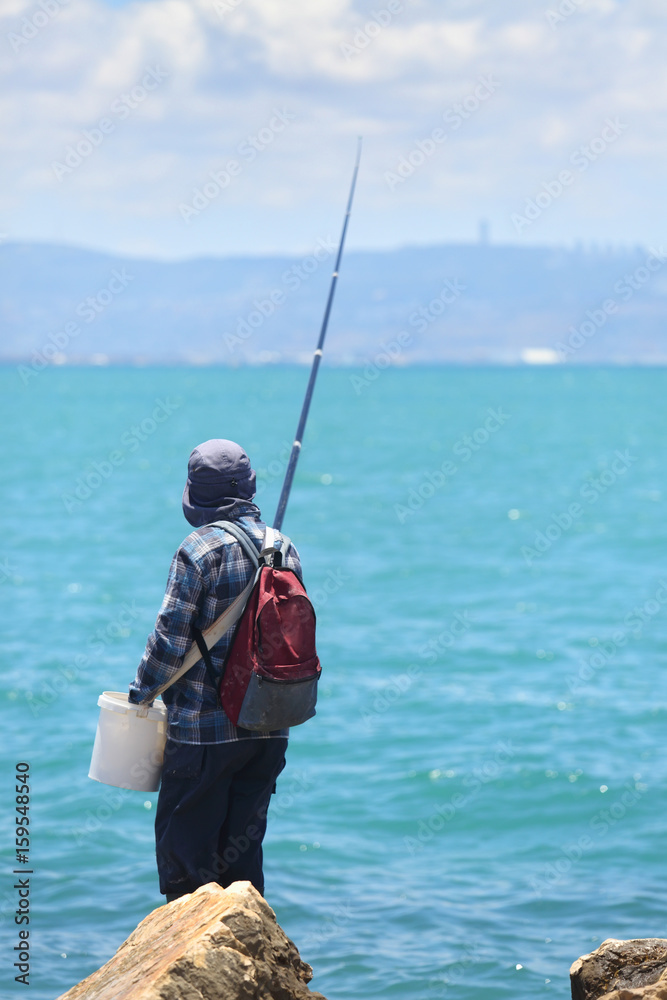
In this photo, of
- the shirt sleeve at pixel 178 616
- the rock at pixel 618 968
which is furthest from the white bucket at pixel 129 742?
the rock at pixel 618 968

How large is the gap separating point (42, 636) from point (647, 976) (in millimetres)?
12434

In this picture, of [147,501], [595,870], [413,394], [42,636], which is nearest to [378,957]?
[595,870]

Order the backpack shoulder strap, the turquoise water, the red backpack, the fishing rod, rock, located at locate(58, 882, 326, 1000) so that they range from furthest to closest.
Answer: the turquoise water
the fishing rod
the backpack shoulder strap
the red backpack
rock, located at locate(58, 882, 326, 1000)

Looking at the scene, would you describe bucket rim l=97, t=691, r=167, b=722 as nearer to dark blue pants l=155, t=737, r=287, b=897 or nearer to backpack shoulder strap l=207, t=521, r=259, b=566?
dark blue pants l=155, t=737, r=287, b=897

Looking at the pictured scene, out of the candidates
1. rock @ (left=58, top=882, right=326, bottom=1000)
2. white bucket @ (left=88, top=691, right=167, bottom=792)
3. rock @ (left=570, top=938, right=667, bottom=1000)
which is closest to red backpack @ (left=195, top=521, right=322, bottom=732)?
white bucket @ (left=88, top=691, right=167, bottom=792)

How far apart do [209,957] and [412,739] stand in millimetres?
7757

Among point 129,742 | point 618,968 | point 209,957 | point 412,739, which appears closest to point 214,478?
point 129,742

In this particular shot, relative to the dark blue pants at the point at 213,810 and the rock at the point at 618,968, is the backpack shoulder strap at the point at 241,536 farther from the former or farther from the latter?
the rock at the point at 618,968

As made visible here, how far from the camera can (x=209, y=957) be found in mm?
3543

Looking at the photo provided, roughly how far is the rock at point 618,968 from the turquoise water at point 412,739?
5.83 ft

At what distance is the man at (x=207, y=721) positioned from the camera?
397 cm

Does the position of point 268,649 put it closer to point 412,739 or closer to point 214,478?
point 214,478

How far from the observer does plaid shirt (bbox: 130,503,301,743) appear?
3959mm

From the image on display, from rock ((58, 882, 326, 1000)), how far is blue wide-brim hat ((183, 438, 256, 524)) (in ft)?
3.95
